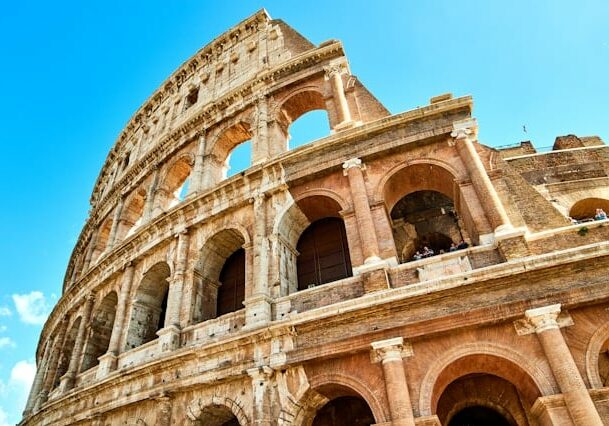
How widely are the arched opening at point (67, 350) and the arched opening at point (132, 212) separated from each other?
358 cm

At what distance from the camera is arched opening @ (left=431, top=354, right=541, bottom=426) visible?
6562 mm

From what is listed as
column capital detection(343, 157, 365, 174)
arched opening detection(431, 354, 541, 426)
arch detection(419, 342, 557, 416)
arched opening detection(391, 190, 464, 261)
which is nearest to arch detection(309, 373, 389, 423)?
arch detection(419, 342, 557, 416)

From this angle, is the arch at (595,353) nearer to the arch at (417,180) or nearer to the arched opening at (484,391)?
the arched opening at (484,391)

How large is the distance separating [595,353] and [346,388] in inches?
154

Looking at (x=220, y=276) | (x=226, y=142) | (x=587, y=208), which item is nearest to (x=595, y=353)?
(x=587, y=208)

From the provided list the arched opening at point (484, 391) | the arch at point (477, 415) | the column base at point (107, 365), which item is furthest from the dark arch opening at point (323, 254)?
the column base at point (107, 365)

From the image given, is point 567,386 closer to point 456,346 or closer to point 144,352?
point 456,346

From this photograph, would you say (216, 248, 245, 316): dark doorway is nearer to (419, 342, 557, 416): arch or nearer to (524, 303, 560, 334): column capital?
(419, 342, 557, 416): arch

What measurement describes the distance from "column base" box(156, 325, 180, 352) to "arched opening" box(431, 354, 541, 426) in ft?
18.2

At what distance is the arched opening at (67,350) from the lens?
13.9 meters

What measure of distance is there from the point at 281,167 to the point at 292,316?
3991 mm

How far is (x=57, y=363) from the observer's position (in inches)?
556

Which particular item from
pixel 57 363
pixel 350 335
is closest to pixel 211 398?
pixel 350 335

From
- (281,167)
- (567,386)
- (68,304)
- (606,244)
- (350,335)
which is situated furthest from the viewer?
(68,304)
